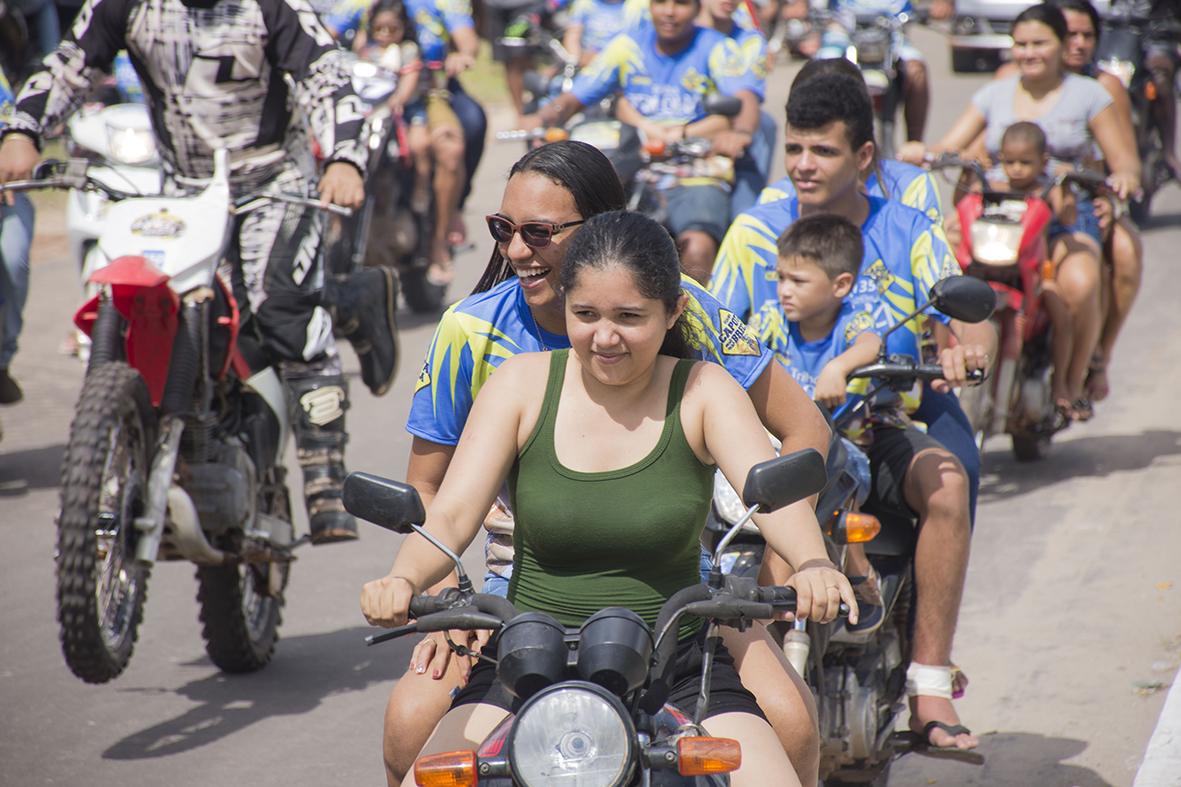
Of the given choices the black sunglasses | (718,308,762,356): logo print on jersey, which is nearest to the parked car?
(718,308,762,356): logo print on jersey

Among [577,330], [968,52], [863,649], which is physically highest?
[577,330]

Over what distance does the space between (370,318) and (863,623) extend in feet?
8.99

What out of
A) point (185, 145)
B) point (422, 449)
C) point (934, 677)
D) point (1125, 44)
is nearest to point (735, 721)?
point (422, 449)

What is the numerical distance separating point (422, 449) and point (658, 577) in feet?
2.53

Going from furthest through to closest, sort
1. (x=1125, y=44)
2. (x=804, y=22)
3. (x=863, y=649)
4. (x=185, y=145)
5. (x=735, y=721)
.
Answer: (x=804, y=22) < (x=1125, y=44) < (x=185, y=145) < (x=863, y=649) < (x=735, y=721)

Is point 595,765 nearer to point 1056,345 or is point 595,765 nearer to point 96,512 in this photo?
point 96,512

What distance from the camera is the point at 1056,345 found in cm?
786

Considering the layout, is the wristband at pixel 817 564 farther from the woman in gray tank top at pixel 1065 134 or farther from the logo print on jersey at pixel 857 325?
the woman in gray tank top at pixel 1065 134

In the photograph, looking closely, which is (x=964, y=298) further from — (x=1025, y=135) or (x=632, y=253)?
(x=1025, y=135)

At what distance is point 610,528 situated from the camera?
3.05 metres

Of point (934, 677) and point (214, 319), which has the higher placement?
point (214, 319)

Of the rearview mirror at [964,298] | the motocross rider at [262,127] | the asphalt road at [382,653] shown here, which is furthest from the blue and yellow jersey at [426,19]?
the rearview mirror at [964,298]

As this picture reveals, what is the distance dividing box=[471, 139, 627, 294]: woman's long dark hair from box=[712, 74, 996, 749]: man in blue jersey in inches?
47.8

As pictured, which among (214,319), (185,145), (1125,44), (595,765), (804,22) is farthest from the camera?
(804,22)
